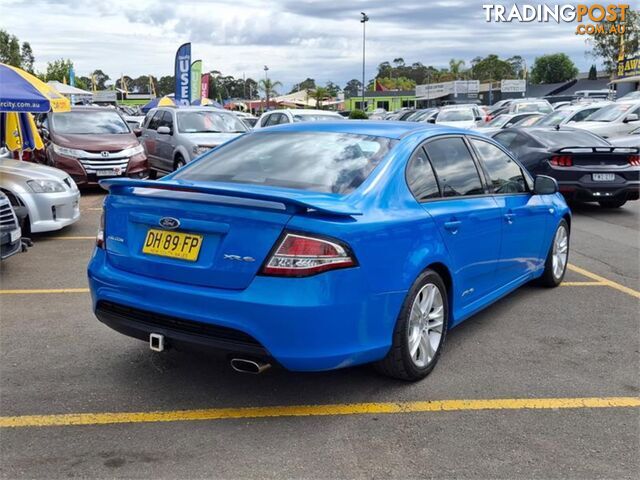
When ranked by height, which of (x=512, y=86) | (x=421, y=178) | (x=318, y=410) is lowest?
(x=318, y=410)

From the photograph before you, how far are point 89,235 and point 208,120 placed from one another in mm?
5541

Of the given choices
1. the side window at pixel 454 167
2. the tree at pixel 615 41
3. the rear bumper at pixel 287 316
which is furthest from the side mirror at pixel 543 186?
the tree at pixel 615 41

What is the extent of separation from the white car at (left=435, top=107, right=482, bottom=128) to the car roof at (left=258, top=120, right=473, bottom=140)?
20.9m

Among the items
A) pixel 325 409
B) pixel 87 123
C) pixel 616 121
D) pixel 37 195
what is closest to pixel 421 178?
pixel 325 409

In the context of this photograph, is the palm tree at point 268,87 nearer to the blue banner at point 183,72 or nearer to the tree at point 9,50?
the tree at point 9,50

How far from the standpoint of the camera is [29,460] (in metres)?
3.09

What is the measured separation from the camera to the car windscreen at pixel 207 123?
1336cm

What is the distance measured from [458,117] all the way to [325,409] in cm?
2336

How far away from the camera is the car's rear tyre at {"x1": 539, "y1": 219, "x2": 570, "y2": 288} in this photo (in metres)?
6.10

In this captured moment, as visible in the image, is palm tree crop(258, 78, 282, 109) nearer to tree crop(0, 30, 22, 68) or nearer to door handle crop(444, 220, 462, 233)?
tree crop(0, 30, 22, 68)

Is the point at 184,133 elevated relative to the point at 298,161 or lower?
elevated

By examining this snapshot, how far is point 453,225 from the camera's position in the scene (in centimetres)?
415

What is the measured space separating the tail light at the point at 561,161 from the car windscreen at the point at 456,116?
1472 centimetres

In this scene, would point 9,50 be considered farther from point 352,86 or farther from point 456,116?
point 352,86
